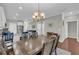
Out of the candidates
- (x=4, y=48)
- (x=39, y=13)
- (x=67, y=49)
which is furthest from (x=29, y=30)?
(x=67, y=49)

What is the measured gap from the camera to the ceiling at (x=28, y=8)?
1.93m

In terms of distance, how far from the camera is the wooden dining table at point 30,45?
1.92 m

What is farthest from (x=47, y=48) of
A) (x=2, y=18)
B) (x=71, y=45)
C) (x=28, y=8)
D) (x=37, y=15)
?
(x=2, y=18)

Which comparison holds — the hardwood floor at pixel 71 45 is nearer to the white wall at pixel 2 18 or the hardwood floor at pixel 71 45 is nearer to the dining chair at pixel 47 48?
the dining chair at pixel 47 48

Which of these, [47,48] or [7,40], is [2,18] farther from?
[47,48]

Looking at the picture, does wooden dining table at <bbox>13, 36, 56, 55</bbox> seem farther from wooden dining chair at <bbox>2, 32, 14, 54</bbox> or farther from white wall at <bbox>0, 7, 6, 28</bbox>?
white wall at <bbox>0, 7, 6, 28</bbox>

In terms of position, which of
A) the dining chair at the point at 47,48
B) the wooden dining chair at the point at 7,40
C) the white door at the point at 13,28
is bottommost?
the dining chair at the point at 47,48

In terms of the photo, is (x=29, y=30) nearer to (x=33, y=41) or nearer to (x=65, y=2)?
(x=33, y=41)

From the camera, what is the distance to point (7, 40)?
74.4 inches

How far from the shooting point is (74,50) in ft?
6.39

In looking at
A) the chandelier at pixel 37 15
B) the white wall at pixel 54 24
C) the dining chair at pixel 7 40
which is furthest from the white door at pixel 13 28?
the white wall at pixel 54 24

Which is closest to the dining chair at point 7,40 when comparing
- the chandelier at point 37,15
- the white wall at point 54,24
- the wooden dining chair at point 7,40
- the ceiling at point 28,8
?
the wooden dining chair at point 7,40

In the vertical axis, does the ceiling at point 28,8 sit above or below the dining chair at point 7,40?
above

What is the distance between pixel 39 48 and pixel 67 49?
48 cm
